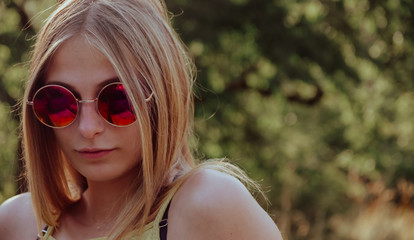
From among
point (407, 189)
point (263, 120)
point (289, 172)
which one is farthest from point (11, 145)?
point (407, 189)

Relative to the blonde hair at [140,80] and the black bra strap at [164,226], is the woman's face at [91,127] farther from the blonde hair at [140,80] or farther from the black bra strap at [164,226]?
the black bra strap at [164,226]

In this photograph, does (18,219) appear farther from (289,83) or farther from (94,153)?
(289,83)

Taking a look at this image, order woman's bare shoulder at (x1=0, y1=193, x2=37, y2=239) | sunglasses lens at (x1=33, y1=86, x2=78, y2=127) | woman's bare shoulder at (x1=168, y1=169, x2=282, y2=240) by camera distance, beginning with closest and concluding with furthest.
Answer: woman's bare shoulder at (x1=168, y1=169, x2=282, y2=240) → sunglasses lens at (x1=33, y1=86, x2=78, y2=127) → woman's bare shoulder at (x1=0, y1=193, x2=37, y2=239)

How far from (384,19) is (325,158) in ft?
11.3

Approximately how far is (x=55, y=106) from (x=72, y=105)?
6cm

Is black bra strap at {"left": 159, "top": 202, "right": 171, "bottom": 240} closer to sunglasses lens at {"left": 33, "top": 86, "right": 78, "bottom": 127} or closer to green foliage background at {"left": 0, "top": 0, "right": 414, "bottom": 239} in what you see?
sunglasses lens at {"left": 33, "top": 86, "right": 78, "bottom": 127}

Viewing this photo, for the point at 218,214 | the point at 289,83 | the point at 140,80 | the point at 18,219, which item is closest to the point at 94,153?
the point at 140,80

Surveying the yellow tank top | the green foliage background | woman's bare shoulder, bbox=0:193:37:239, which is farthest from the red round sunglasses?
the green foliage background

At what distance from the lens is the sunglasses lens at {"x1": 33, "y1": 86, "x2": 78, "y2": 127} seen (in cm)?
162

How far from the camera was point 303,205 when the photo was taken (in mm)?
8438

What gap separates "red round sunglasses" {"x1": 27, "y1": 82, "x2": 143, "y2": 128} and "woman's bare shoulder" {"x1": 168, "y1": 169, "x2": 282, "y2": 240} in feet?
0.83

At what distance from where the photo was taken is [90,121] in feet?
5.28

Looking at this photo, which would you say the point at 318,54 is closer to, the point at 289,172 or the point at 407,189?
the point at 289,172

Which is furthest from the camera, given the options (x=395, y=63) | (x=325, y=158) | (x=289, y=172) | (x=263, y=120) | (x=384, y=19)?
(x=325, y=158)
